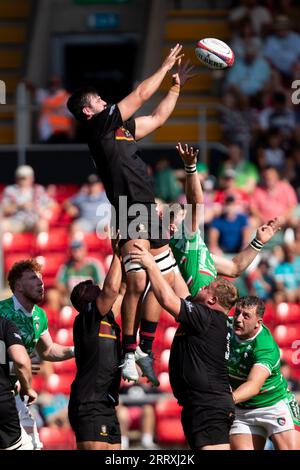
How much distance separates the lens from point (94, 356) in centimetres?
1123

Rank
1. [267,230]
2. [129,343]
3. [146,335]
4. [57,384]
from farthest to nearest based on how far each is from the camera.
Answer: [57,384], [267,230], [146,335], [129,343]

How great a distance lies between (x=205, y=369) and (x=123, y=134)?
197 centimetres

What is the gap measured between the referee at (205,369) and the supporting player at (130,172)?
0.37 metres

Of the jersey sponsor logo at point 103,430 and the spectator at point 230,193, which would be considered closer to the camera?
the jersey sponsor logo at point 103,430

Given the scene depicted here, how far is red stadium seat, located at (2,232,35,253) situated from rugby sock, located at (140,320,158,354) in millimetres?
6747

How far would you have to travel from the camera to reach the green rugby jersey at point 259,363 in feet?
38.7

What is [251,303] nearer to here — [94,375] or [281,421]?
[281,421]

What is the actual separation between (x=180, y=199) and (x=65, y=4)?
6.19m

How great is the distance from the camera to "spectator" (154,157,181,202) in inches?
713

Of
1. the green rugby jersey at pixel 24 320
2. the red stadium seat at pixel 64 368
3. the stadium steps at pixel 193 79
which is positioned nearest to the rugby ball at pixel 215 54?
the green rugby jersey at pixel 24 320

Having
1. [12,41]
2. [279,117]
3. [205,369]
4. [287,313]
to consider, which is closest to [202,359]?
[205,369]

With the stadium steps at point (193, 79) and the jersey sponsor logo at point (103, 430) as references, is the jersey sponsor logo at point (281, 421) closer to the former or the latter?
the jersey sponsor logo at point (103, 430)

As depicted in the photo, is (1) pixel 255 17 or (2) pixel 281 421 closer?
(2) pixel 281 421
